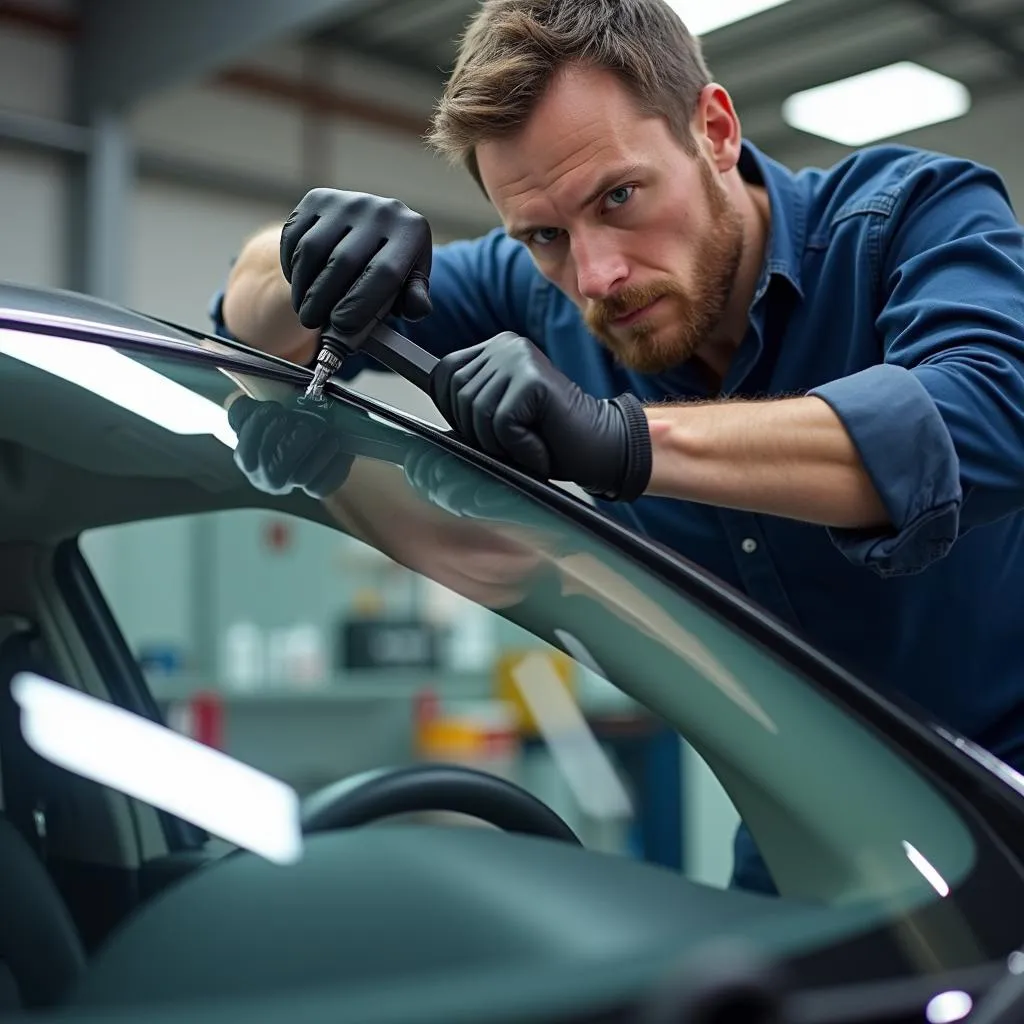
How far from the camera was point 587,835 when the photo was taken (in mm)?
733

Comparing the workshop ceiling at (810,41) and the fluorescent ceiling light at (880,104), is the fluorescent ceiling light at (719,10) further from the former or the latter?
the fluorescent ceiling light at (880,104)

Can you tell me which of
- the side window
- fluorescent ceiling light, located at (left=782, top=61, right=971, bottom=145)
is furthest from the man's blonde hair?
fluorescent ceiling light, located at (left=782, top=61, right=971, bottom=145)

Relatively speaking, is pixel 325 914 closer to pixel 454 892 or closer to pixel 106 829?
pixel 454 892

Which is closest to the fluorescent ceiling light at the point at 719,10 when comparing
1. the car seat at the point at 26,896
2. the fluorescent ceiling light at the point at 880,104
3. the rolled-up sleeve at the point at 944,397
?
the fluorescent ceiling light at the point at 880,104

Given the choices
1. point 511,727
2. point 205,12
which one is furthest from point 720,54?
point 511,727

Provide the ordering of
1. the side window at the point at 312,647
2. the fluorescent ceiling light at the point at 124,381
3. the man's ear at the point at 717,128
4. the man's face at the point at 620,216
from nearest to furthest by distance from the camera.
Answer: the fluorescent ceiling light at the point at 124,381 < the man's face at the point at 620,216 < the man's ear at the point at 717,128 < the side window at the point at 312,647

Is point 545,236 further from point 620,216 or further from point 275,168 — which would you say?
point 275,168

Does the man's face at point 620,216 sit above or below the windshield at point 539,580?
above

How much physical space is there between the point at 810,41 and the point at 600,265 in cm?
532

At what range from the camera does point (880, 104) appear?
6312 mm

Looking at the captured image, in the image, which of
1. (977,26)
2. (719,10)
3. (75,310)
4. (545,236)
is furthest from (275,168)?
(75,310)

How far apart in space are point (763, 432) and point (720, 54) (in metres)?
5.73

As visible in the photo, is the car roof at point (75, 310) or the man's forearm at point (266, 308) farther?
the man's forearm at point (266, 308)

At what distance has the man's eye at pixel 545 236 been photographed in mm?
1278
